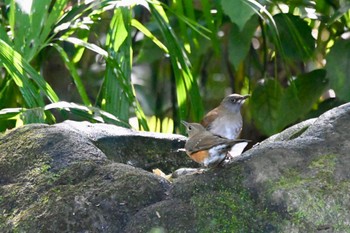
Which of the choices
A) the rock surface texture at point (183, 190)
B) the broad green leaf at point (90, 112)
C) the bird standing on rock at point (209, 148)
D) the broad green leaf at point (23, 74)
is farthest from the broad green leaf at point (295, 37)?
the rock surface texture at point (183, 190)

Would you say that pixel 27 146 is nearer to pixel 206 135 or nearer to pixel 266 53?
pixel 206 135

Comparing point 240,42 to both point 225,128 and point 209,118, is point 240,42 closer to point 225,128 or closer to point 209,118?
point 209,118

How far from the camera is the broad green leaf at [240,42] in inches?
266

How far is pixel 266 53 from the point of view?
7.40 metres

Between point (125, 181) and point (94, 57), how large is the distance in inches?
175

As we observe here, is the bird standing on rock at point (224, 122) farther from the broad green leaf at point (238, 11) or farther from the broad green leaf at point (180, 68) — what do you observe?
the broad green leaf at point (238, 11)

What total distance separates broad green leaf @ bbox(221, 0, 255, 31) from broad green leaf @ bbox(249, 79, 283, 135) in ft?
3.78

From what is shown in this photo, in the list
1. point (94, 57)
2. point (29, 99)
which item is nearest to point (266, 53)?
point (94, 57)

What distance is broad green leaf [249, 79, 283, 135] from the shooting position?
22.9 ft

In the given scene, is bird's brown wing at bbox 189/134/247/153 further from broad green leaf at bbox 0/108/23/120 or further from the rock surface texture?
broad green leaf at bbox 0/108/23/120

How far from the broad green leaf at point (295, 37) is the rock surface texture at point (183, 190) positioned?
2.55 m

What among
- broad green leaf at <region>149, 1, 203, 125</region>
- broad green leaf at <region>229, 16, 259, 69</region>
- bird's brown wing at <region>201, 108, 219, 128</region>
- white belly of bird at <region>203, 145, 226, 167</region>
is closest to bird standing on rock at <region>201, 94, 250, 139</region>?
bird's brown wing at <region>201, 108, 219, 128</region>

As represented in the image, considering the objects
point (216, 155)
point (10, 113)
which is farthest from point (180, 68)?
point (216, 155)

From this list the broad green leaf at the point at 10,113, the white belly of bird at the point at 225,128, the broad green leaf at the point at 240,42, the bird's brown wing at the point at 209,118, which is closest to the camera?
the broad green leaf at the point at 10,113
